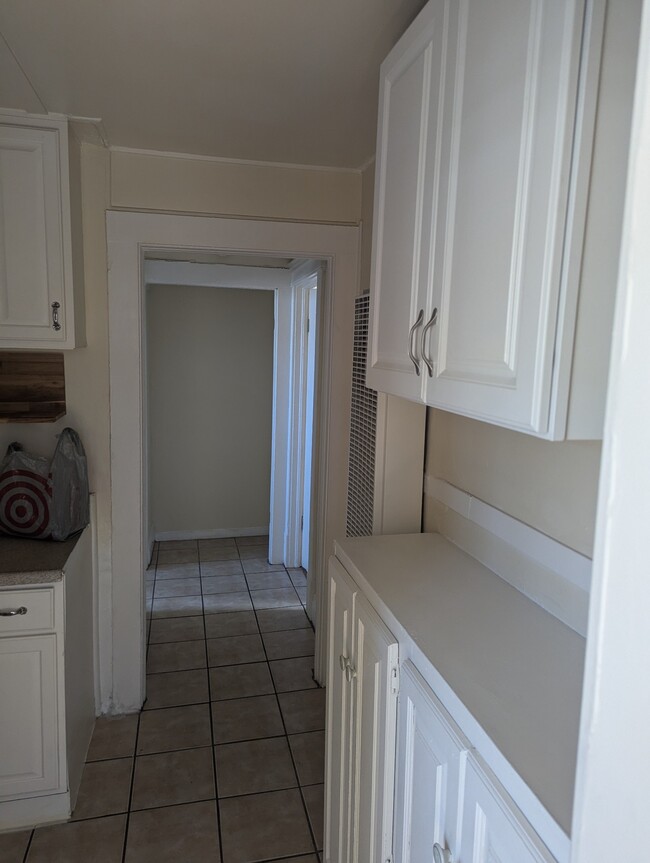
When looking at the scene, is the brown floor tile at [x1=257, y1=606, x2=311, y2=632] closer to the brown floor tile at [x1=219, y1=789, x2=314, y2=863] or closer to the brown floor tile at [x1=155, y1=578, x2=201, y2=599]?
the brown floor tile at [x1=155, y1=578, x2=201, y2=599]

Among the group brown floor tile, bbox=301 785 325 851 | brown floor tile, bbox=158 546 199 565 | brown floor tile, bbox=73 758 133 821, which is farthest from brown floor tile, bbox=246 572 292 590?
brown floor tile, bbox=301 785 325 851

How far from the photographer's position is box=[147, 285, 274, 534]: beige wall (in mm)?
4691

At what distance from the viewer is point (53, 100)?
6.40 ft

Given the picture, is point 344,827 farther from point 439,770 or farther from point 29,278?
point 29,278

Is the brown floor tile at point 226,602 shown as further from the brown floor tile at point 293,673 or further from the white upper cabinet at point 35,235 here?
the white upper cabinet at point 35,235

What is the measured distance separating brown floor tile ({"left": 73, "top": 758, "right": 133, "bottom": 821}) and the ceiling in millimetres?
2294

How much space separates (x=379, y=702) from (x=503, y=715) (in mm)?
402

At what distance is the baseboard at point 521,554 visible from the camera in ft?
4.18

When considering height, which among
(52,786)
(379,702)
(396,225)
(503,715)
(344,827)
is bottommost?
(52,786)

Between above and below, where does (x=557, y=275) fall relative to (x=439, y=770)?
above

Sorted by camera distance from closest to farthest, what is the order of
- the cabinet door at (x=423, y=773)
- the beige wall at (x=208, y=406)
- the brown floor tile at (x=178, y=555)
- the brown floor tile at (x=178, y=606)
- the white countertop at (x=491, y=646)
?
the white countertop at (x=491, y=646) < the cabinet door at (x=423, y=773) < the brown floor tile at (x=178, y=606) < the brown floor tile at (x=178, y=555) < the beige wall at (x=208, y=406)

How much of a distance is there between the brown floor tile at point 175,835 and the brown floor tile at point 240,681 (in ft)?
2.21

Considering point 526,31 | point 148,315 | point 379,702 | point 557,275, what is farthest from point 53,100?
point 148,315

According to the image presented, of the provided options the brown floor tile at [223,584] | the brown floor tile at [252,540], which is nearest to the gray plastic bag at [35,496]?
the brown floor tile at [223,584]
